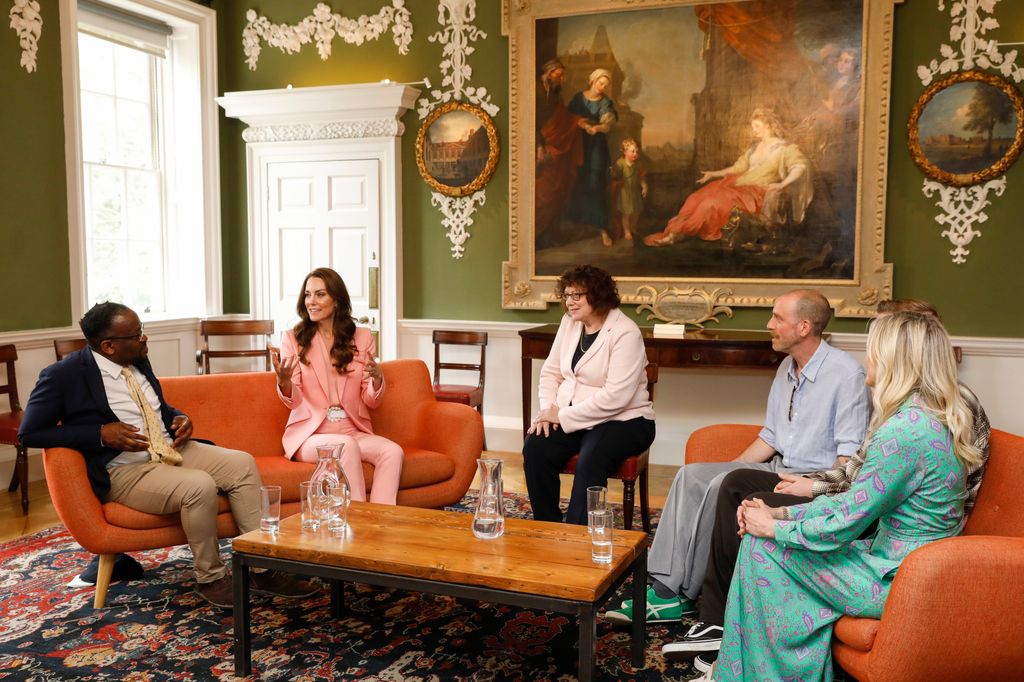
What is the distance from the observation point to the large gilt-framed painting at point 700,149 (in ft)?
18.7

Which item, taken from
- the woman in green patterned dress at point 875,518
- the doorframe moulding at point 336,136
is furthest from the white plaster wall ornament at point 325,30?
the woman in green patterned dress at point 875,518

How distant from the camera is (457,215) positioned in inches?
264

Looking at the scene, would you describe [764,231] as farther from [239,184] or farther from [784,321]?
[239,184]

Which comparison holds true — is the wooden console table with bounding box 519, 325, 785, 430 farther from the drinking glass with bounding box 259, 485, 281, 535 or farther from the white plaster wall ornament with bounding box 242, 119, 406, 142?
the drinking glass with bounding box 259, 485, 281, 535

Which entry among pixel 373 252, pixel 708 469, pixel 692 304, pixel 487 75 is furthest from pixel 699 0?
pixel 708 469

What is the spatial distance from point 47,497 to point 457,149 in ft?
11.5

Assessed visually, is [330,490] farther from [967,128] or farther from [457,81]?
[967,128]

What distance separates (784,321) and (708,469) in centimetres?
64

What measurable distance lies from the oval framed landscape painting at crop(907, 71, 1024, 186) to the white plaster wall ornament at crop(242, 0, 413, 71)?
11.7 feet

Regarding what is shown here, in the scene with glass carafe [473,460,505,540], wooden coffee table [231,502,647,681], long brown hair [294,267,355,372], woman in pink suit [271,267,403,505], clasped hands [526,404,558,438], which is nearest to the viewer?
wooden coffee table [231,502,647,681]

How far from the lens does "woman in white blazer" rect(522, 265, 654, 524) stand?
13.6 feet

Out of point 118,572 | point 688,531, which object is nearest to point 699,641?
point 688,531

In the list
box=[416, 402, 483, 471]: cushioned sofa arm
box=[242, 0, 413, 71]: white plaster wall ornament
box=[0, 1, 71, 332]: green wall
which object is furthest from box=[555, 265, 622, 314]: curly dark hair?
box=[0, 1, 71, 332]: green wall

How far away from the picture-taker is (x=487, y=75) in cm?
653
